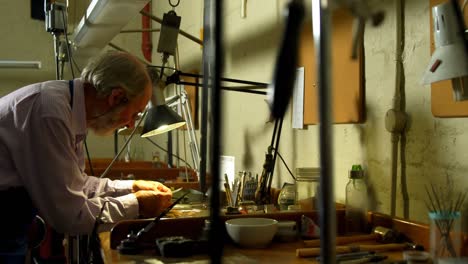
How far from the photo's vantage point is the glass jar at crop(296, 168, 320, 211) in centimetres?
148

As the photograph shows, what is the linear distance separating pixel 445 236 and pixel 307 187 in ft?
2.12

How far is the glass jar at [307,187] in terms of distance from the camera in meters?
1.48

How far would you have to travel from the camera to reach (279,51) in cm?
44

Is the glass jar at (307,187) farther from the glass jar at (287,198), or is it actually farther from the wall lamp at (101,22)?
the wall lamp at (101,22)

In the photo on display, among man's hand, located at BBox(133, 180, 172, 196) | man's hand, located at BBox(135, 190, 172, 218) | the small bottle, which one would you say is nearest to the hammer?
the small bottle

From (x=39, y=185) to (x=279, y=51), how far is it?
3.71 ft

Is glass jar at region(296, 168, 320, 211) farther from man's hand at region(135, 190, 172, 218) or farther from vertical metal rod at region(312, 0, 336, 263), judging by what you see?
vertical metal rod at region(312, 0, 336, 263)

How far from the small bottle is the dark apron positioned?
0.89 m

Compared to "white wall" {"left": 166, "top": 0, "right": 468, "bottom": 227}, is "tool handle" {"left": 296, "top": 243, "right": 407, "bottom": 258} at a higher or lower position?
lower

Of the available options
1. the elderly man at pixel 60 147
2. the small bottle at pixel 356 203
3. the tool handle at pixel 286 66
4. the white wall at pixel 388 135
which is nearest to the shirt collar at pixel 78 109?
the elderly man at pixel 60 147

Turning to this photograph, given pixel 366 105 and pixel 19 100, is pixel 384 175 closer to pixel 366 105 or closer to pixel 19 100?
pixel 366 105

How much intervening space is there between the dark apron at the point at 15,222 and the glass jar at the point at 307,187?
771 millimetres

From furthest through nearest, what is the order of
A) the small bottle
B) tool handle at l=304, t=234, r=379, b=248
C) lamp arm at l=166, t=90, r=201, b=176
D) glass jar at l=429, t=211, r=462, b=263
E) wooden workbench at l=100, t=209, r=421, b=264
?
lamp arm at l=166, t=90, r=201, b=176 < the small bottle < tool handle at l=304, t=234, r=379, b=248 < wooden workbench at l=100, t=209, r=421, b=264 < glass jar at l=429, t=211, r=462, b=263

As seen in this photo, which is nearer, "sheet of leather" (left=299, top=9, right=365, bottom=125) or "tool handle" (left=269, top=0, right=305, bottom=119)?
"tool handle" (left=269, top=0, right=305, bottom=119)
